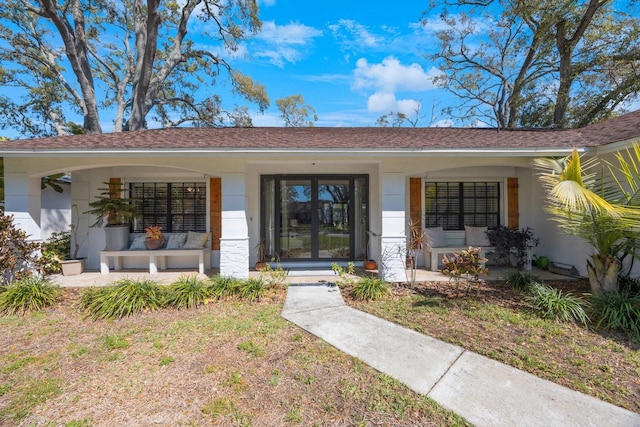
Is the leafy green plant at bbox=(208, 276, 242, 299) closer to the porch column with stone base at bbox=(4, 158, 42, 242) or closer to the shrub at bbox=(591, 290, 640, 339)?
the porch column with stone base at bbox=(4, 158, 42, 242)

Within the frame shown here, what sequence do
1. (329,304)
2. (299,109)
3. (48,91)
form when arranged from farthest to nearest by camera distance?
(299,109) < (48,91) < (329,304)

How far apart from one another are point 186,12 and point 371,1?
956 cm

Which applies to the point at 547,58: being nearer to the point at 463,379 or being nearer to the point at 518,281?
the point at 518,281

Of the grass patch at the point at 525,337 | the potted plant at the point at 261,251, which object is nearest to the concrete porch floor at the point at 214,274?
the potted plant at the point at 261,251

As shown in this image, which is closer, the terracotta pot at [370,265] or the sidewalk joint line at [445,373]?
the sidewalk joint line at [445,373]

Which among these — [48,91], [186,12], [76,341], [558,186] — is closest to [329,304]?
[76,341]

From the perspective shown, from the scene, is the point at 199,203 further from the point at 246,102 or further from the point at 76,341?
the point at 246,102

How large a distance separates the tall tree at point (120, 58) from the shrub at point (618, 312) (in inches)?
648

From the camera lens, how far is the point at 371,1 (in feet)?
35.0

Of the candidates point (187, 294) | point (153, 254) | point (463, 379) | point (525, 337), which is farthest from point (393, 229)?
point (153, 254)

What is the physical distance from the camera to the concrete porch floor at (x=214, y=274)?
6.63 meters

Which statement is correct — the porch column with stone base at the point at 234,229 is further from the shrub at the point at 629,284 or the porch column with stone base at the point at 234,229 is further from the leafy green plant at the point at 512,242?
the shrub at the point at 629,284

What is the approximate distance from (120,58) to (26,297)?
748 inches

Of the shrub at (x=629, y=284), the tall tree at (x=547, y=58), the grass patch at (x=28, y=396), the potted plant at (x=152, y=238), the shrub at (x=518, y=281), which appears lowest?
the grass patch at (x=28, y=396)
